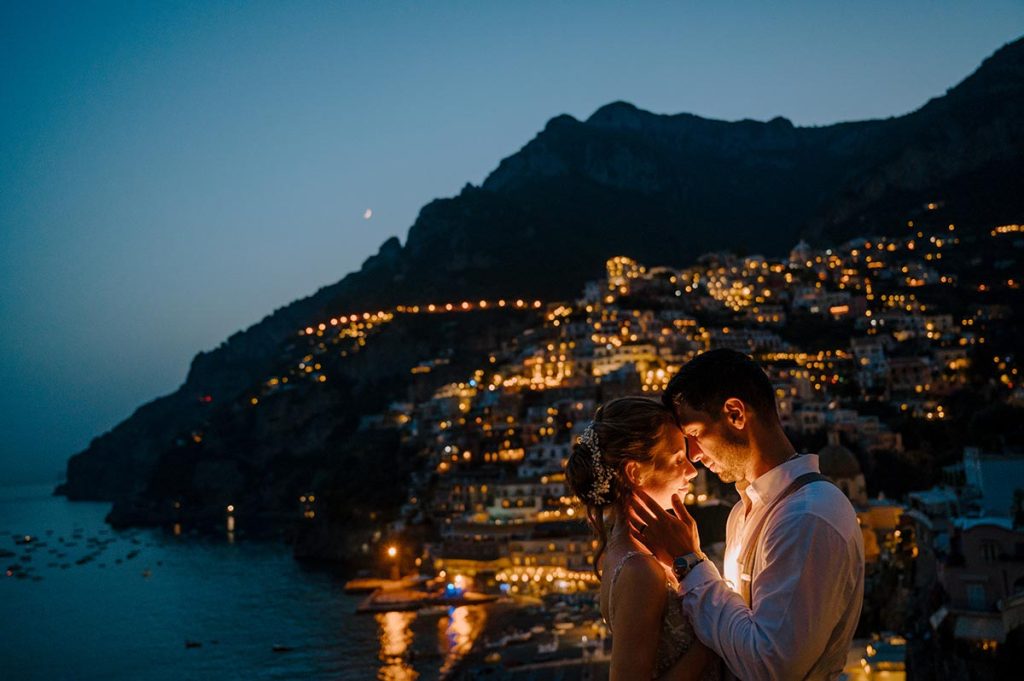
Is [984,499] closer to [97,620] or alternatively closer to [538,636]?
[538,636]

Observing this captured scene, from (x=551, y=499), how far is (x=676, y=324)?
28.0 metres

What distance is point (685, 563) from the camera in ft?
7.91

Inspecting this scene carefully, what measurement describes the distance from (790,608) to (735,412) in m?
0.61

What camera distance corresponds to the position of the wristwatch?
2402 millimetres

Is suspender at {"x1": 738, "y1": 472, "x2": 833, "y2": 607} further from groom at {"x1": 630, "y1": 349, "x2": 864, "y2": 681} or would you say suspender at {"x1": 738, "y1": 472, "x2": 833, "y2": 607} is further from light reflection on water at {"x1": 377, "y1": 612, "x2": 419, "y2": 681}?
light reflection on water at {"x1": 377, "y1": 612, "x2": 419, "y2": 681}

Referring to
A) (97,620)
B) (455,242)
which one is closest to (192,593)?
(97,620)

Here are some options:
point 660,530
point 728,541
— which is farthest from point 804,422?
point 660,530

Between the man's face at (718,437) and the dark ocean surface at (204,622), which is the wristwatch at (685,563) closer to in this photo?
the man's face at (718,437)

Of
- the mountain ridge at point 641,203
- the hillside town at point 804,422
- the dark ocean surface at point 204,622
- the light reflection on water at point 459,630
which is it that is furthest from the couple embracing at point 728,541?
the mountain ridge at point 641,203

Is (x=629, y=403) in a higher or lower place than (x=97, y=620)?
higher

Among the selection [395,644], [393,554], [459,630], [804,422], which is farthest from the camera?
[804,422]

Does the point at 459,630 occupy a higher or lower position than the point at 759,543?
lower

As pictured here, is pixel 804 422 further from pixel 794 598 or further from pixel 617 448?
pixel 794 598

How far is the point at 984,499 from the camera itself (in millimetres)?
24438
